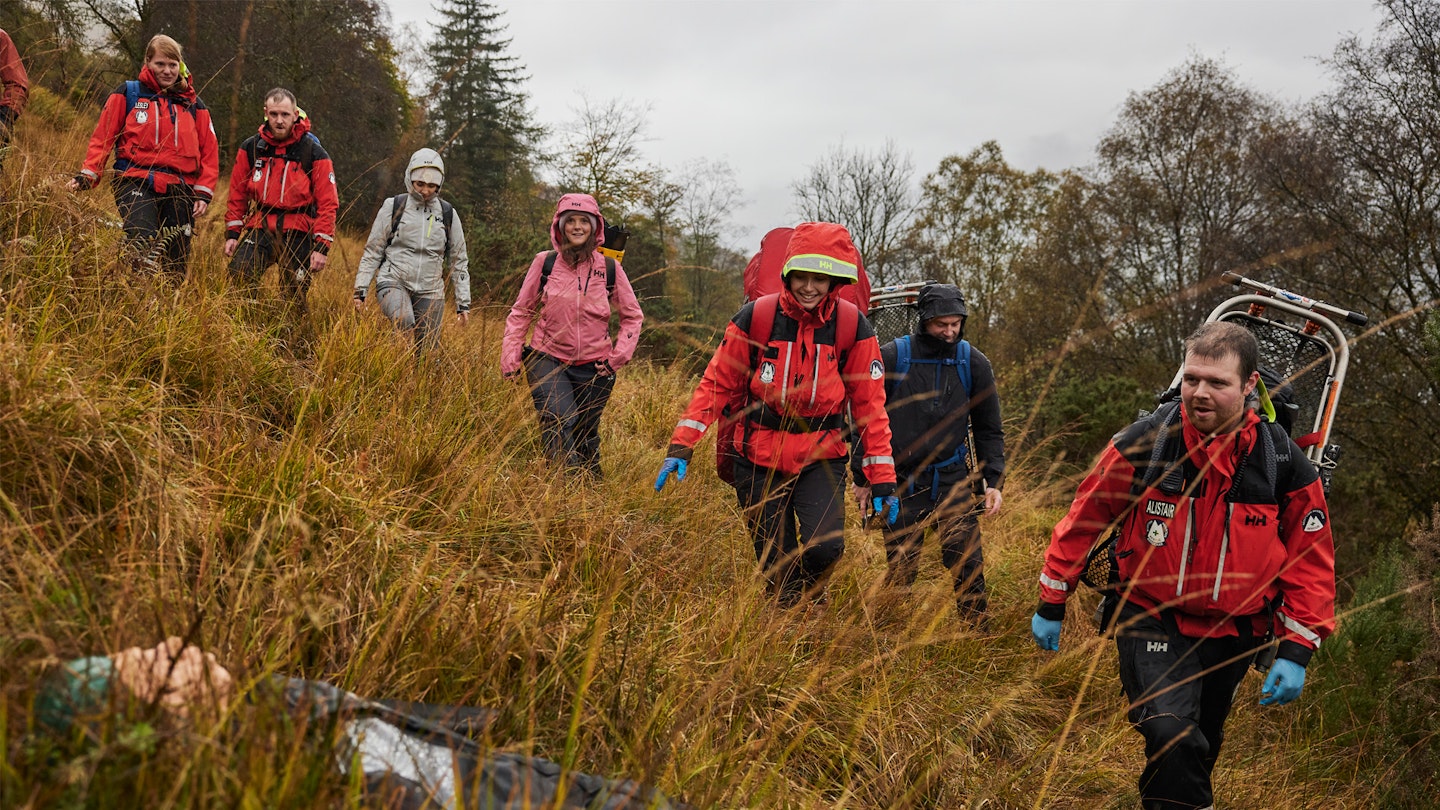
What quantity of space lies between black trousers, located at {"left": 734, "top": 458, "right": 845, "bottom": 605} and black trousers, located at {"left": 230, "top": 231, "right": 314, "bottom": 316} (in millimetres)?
2553

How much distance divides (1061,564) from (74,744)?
9.34 ft

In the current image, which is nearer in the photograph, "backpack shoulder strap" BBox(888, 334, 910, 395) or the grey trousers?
"backpack shoulder strap" BBox(888, 334, 910, 395)

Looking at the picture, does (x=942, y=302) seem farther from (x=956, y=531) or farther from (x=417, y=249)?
(x=417, y=249)

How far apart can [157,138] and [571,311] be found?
2.68 m

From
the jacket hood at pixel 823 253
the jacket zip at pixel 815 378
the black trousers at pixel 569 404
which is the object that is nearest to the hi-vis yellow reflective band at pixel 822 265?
the jacket hood at pixel 823 253

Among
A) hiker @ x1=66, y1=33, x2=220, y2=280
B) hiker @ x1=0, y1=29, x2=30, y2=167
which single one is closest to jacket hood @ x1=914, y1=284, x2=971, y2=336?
hiker @ x1=66, y1=33, x2=220, y2=280

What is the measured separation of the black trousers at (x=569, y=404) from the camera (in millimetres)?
4473

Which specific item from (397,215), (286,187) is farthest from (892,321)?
(286,187)

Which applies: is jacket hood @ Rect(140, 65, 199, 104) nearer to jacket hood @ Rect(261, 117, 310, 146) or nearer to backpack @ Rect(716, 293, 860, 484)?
jacket hood @ Rect(261, 117, 310, 146)

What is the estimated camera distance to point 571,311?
5.21 metres

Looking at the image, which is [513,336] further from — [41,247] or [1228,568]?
[1228,568]

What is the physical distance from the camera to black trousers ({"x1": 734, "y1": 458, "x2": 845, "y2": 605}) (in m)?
3.76

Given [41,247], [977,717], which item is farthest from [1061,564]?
[41,247]

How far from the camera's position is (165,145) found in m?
5.16
